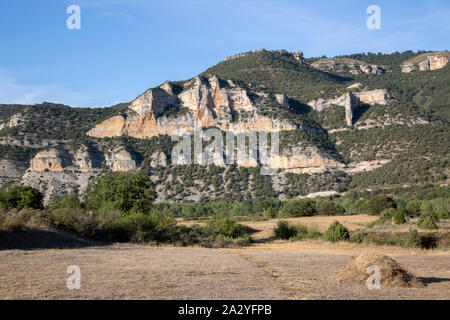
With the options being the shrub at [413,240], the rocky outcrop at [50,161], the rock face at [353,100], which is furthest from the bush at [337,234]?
the rock face at [353,100]

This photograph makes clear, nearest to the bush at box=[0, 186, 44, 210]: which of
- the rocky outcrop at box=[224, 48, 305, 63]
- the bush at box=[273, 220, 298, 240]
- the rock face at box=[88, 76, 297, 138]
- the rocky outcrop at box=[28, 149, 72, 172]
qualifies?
the bush at box=[273, 220, 298, 240]

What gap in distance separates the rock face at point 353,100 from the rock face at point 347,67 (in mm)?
45488

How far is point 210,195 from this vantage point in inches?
3155

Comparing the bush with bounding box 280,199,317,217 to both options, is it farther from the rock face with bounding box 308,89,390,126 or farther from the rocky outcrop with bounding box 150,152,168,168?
the rock face with bounding box 308,89,390,126

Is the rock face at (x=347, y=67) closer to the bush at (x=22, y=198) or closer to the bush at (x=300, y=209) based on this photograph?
the bush at (x=300, y=209)

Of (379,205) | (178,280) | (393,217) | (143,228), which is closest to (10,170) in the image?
(379,205)

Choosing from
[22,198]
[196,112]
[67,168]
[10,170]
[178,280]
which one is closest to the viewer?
[178,280]

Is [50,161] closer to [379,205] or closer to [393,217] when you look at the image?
[379,205]

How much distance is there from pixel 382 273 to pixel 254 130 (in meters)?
87.4

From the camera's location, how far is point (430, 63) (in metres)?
130

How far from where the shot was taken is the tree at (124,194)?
31.8 meters
